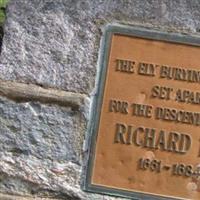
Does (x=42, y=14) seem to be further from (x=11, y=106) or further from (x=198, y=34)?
(x=198, y=34)

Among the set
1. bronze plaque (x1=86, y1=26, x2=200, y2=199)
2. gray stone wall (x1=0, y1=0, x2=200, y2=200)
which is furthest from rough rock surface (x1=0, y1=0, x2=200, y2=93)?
bronze plaque (x1=86, y1=26, x2=200, y2=199)

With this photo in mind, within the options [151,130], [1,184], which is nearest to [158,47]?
[151,130]

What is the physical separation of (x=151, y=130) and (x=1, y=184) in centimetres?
72

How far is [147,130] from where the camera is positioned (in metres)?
3.62

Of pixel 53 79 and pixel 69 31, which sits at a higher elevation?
pixel 69 31

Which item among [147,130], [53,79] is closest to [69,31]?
[53,79]

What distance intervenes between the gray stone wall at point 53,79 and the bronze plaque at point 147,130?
0.22 ft

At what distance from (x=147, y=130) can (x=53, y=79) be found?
486 millimetres

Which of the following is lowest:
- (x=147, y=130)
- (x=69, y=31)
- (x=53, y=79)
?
(x=147, y=130)

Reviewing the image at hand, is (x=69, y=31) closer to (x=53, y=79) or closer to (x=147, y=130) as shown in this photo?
(x=53, y=79)

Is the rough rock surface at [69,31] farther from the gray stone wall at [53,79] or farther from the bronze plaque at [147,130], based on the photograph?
the bronze plaque at [147,130]

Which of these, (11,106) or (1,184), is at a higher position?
(11,106)

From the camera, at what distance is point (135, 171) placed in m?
3.62

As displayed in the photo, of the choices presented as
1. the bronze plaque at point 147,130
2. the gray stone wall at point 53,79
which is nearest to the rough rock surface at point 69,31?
the gray stone wall at point 53,79
